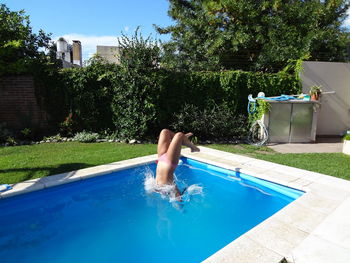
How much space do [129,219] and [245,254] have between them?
240 cm

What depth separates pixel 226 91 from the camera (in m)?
9.91

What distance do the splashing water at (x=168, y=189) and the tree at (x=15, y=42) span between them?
22.5 ft

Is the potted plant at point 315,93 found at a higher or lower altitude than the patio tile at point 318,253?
higher

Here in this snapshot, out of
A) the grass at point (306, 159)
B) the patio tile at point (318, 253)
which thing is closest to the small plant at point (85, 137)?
the grass at point (306, 159)

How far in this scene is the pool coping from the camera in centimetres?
290

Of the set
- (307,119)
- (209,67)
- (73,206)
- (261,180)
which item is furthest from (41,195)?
(209,67)

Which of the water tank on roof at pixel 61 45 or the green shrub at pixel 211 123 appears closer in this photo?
the green shrub at pixel 211 123

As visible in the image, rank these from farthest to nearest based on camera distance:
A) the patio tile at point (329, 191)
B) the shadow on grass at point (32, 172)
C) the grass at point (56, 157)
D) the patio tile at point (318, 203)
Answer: the grass at point (56, 157) → the shadow on grass at point (32, 172) → the patio tile at point (329, 191) → the patio tile at point (318, 203)

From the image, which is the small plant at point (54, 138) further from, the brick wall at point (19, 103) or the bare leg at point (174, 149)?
the bare leg at point (174, 149)

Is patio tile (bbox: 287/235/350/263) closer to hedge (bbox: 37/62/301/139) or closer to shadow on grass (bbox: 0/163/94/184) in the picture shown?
shadow on grass (bbox: 0/163/94/184)

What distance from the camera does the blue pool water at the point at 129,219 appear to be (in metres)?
3.68

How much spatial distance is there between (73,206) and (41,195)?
684 millimetres

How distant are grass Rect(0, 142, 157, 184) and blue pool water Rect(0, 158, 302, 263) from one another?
2.88 feet

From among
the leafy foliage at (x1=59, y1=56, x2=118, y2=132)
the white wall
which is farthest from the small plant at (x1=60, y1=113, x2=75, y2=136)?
the white wall
